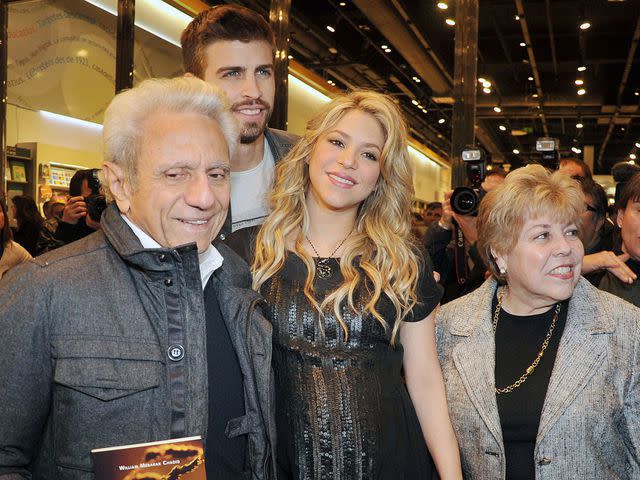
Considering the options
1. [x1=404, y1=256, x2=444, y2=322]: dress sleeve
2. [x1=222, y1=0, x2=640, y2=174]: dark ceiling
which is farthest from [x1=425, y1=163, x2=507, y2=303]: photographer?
[x1=404, y1=256, x2=444, y2=322]: dress sleeve

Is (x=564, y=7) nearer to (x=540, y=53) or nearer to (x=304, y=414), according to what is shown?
(x=540, y=53)

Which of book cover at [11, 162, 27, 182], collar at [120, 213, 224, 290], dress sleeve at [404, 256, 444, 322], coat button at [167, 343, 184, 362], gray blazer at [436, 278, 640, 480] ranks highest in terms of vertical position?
book cover at [11, 162, 27, 182]

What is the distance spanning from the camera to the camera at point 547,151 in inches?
121

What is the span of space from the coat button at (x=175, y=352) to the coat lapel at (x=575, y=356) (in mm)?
1108

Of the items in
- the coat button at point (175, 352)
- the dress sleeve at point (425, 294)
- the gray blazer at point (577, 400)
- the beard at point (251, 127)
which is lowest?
the gray blazer at point (577, 400)

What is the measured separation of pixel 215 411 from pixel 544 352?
1105 mm

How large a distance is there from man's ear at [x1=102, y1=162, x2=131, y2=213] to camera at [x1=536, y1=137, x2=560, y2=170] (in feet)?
7.14

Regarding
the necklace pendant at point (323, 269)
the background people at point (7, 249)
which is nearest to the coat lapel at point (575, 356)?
the necklace pendant at point (323, 269)

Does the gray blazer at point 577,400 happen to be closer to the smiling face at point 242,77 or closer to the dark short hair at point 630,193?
the dark short hair at point 630,193

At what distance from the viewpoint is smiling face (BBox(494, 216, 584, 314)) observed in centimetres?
204

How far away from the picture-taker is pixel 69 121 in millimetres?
7398

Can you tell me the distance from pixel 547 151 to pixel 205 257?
2.06m

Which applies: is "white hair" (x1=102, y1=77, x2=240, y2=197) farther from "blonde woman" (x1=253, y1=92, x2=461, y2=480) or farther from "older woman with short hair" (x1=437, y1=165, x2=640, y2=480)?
"older woman with short hair" (x1=437, y1=165, x2=640, y2=480)

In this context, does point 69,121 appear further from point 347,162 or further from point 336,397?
point 336,397
